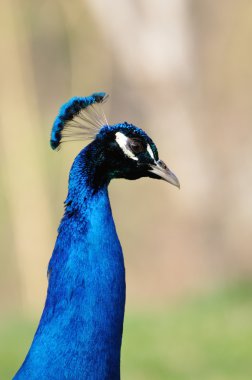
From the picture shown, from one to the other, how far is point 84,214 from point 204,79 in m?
5.61

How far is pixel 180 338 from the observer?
5113 mm

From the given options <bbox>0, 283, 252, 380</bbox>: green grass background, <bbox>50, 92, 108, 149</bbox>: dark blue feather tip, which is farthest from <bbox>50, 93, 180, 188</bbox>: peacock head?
<bbox>0, 283, 252, 380</bbox>: green grass background

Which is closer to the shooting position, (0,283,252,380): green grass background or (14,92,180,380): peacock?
(14,92,180,380): peacock

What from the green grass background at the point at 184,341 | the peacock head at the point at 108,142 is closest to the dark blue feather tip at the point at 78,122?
the peacock head at the point at 108,142

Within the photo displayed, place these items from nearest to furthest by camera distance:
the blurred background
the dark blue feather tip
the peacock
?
1. the peacock
2. the dark blue feather tip
3. the blurred background

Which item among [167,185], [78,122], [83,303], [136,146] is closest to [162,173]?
[136,146]

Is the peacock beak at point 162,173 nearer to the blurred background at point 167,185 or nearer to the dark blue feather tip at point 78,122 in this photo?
the dark blue feather tip at point 78,122

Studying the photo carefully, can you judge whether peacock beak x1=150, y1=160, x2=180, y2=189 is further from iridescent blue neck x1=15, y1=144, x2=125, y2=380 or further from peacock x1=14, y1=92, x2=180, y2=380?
iridescent blue neck x1=15, y1=144, x2=125, y2=380

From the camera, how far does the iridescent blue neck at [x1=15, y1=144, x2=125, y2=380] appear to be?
7.49ft

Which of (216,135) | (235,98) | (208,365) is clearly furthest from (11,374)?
(235,98)

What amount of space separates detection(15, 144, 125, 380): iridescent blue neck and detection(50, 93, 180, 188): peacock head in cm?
9

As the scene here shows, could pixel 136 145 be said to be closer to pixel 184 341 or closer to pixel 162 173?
pixel 162 173

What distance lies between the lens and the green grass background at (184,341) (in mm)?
4582

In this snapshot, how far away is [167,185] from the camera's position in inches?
346
